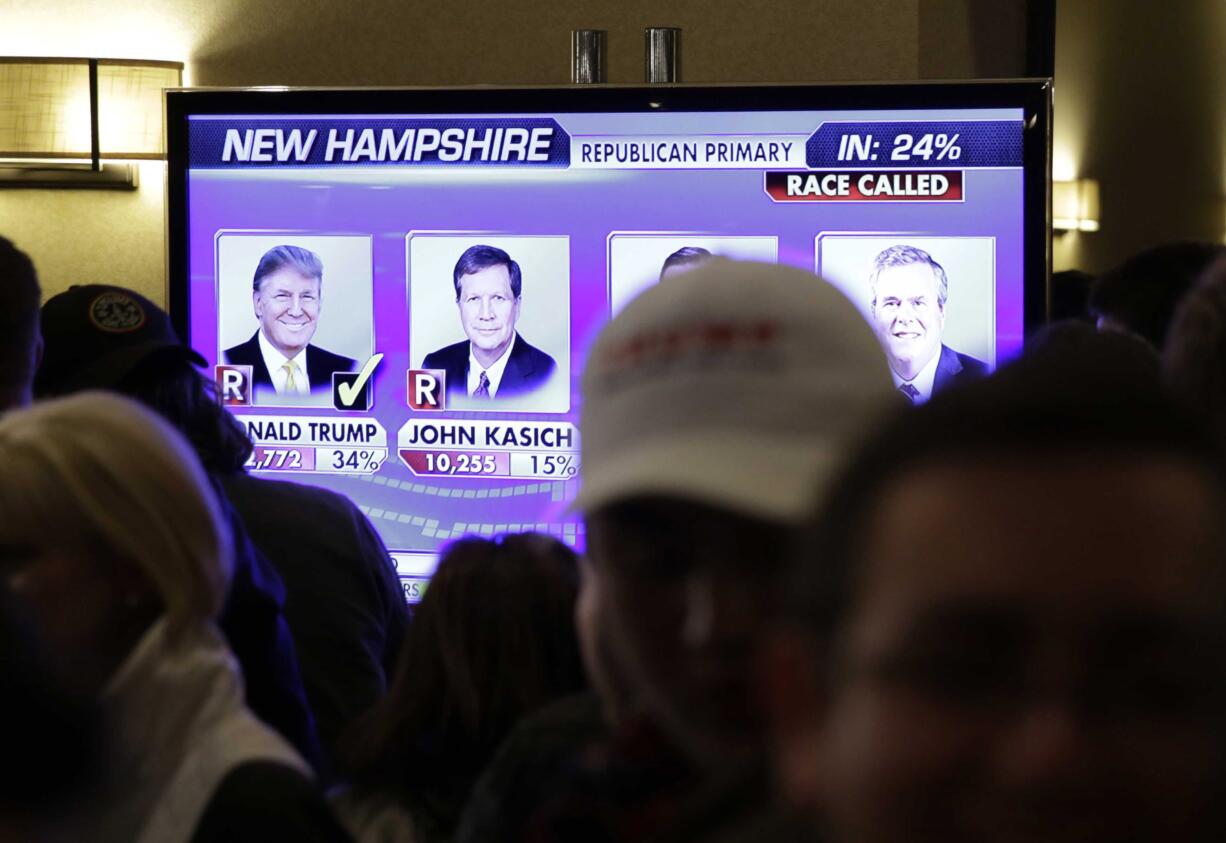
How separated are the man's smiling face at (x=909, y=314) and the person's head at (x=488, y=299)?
0.74 metres

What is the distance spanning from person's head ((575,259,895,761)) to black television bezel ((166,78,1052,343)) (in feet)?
8.89

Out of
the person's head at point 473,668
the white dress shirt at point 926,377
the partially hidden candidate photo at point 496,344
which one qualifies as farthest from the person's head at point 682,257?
the person's head at point 473,668

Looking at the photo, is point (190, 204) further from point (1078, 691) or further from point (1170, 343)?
point (1078, 691)

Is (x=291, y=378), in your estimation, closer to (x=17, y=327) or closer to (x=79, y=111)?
(x=79, y=111)

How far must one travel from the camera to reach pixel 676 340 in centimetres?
89

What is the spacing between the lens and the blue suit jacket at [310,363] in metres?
3.72

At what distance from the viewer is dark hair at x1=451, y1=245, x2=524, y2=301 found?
367 centimetres

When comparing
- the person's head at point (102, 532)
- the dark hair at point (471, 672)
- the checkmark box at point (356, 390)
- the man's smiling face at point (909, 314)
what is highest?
the man's smiling face at point (909, 314)

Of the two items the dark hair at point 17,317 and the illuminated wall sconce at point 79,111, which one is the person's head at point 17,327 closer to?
the dark hair at point 17,317

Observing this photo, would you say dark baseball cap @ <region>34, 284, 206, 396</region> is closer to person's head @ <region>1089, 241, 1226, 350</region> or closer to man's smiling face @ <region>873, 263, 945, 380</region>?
man's smiling face @ <region>873, 263, 945, 380</region>

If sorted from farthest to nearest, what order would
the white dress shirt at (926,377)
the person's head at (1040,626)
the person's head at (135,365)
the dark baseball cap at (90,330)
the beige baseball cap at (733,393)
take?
the white dress shirt at (926,377), the dark baseball cap at (90,330), the person's head at (135,365), the beige baseball cap at (733,393), the person's head at (1040,626)

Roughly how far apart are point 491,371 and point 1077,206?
3147mm

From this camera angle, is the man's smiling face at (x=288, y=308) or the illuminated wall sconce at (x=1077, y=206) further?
the illuminated wall sconce at (x=1077, y=206)

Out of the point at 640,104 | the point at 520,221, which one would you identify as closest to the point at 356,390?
the point at 520,221
